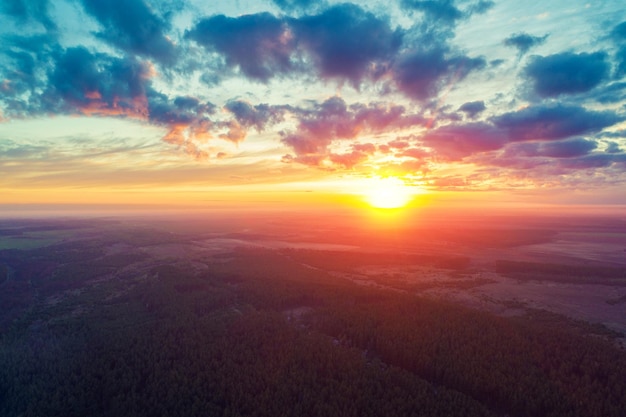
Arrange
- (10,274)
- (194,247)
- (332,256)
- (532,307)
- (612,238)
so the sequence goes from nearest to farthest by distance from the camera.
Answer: (532,307) < (10,274) < (332,256) < (194,247) < (612,238)

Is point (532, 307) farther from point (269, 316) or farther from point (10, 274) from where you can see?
point (10, 274)

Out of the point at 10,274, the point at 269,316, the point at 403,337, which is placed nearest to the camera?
the point at 403,337

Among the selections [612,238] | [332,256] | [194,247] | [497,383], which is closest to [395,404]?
[497,383]

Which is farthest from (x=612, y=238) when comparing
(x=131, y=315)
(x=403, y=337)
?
(x=131, y=315)

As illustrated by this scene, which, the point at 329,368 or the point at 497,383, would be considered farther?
the point at 329,368

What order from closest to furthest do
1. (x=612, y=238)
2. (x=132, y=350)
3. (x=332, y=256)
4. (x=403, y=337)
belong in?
(x=132, y=350), (x=403, y=337), (x=332, y=256), (x=612, y=238)

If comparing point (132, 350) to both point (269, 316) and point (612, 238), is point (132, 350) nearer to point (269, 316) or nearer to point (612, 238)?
point (269, 316)
